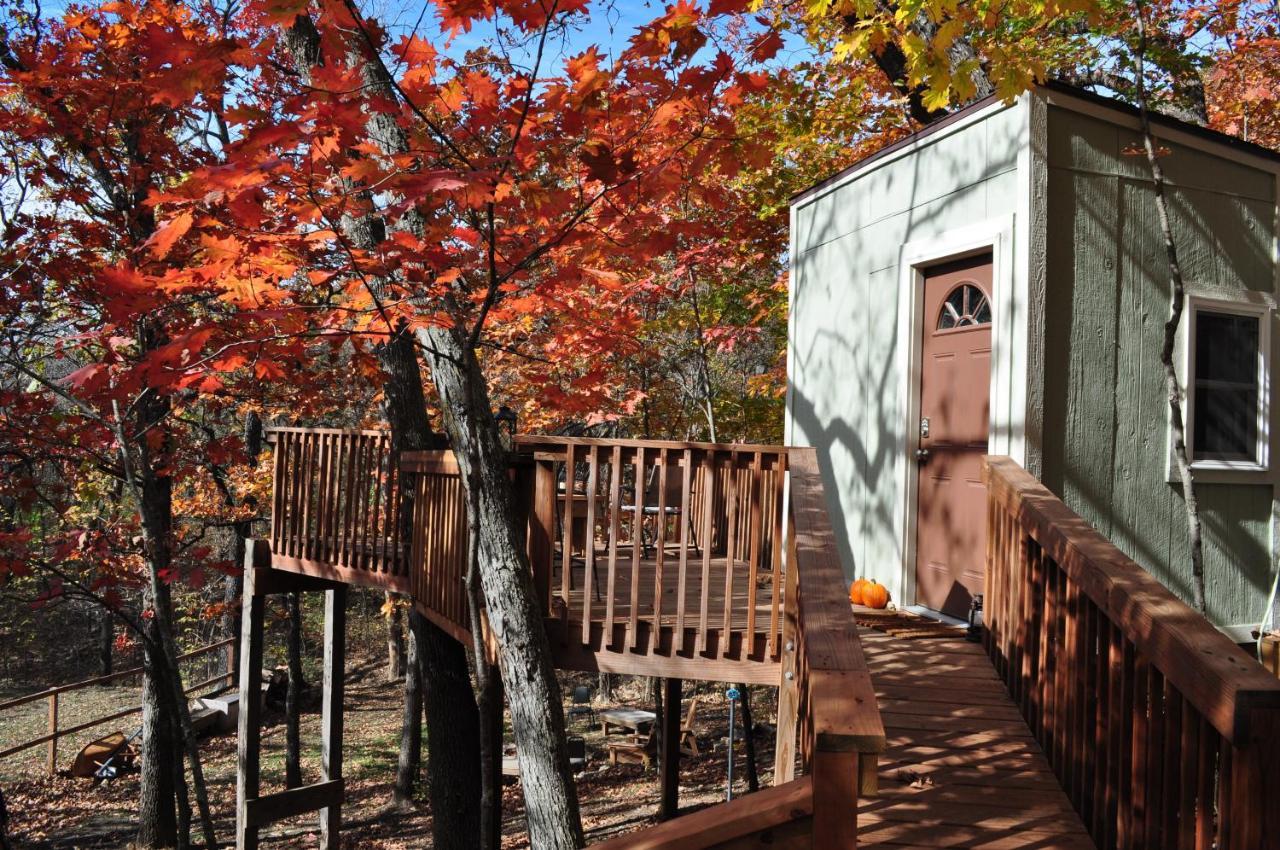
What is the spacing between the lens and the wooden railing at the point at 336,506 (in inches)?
310

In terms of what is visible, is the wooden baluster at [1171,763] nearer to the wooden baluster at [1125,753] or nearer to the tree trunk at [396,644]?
the wooden baluster at [1125,753]

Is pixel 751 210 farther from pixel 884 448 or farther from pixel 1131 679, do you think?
pixel 1131 679

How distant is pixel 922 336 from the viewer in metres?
6.45

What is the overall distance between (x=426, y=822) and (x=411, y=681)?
77.3 inches

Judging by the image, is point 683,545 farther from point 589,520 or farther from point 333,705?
point 333,705

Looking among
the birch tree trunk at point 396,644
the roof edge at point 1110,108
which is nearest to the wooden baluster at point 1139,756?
the roof edge at point 1110,108

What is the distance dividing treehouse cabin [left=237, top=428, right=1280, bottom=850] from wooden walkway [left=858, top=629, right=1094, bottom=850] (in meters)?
0.01

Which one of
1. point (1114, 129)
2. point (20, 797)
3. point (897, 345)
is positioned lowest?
point (20, 797)

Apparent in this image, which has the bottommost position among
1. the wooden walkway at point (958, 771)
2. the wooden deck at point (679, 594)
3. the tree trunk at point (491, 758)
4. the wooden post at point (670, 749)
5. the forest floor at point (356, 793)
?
the forest floor at point (356, 793)

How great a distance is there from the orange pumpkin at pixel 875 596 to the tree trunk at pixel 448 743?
3.80 m

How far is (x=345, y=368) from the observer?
482 inches

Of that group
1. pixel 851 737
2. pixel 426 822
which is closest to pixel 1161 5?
pixel 851 737

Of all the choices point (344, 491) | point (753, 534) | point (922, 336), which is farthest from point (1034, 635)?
point (344, 491)

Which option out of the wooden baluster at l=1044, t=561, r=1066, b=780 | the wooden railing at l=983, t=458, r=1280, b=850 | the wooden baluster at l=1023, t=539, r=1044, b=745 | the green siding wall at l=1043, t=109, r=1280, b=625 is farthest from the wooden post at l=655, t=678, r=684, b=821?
the wooden baluster at l=1044, t=561, r=1066, b=780
